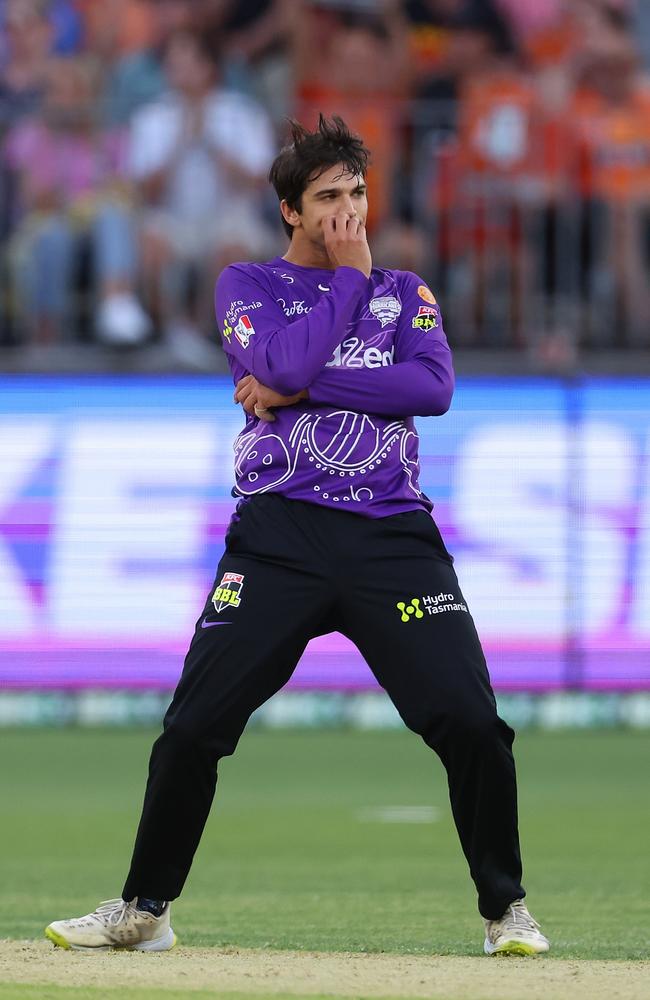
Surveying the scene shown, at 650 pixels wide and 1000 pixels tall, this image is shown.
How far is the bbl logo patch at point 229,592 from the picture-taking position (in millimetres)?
5047

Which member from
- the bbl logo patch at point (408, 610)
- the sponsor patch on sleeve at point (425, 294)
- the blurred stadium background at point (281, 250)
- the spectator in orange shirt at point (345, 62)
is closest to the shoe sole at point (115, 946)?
the bbl logo patch at point (408, 610)

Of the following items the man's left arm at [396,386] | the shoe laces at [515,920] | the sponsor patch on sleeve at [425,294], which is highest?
the sponsor patch on sleeve at [425,294]

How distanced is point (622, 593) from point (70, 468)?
3.88 meters

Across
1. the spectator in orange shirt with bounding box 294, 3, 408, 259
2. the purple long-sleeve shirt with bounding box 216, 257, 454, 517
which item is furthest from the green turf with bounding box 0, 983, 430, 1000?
the spectator in orange shirt with bounding box 294, 3, 408, 259

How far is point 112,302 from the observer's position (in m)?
13.7

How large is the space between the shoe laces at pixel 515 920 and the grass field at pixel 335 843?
208 millimetres

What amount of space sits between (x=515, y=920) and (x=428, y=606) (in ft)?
2.98

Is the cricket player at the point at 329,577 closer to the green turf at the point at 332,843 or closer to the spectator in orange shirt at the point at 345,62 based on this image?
the green turf at the point at 332,843

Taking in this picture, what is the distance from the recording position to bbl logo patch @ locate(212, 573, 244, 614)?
199 inches

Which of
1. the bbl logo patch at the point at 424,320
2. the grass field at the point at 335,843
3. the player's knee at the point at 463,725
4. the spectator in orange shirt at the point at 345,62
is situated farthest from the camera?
the spectator in orange shirt at the point at 345,62

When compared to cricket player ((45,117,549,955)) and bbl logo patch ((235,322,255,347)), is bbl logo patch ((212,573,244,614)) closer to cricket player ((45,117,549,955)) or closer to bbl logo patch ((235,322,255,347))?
cricket player ((45,117,549,955))

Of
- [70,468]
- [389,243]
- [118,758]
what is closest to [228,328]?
[118,758]

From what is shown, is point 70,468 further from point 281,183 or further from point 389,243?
point 281,183

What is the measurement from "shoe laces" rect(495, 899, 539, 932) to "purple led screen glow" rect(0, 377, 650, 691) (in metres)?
7.28
